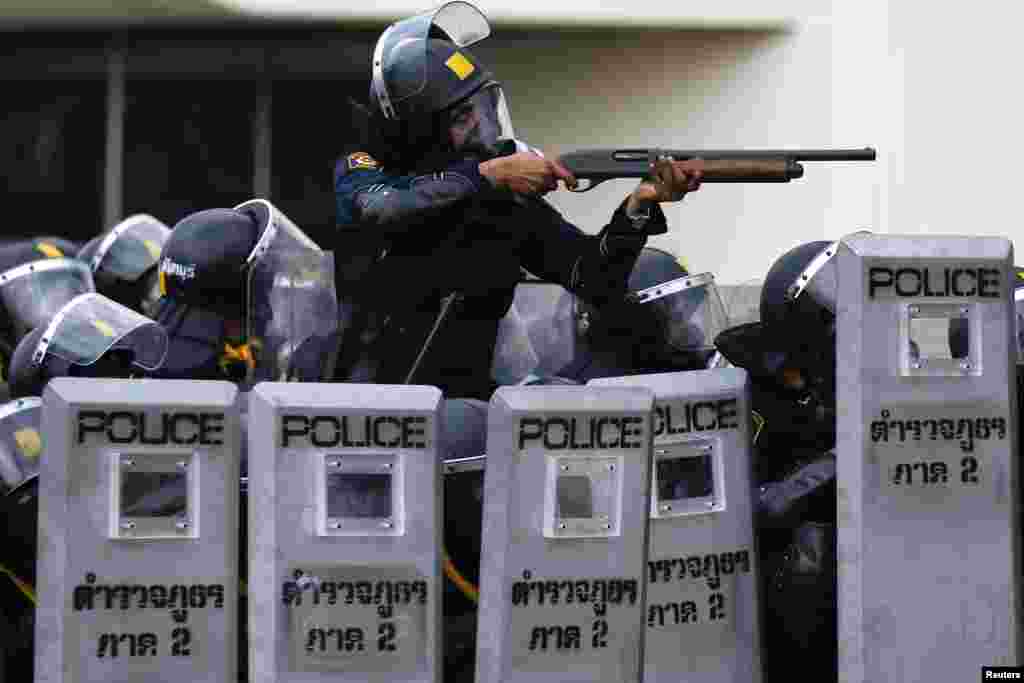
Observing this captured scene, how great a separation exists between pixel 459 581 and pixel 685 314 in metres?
1.52

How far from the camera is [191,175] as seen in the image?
49.3 feet

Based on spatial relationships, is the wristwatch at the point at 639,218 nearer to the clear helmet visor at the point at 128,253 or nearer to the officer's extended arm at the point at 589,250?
the officer's extended arm at the point at 589,250

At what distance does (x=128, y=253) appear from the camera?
696 centimetres

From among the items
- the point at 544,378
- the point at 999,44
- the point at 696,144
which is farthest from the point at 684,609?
the point at 696,144

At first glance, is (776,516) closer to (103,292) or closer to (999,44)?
(103,292)

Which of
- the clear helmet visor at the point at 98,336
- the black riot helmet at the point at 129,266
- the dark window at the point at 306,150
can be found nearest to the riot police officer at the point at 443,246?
the clear helmet visor at the point at 98,336

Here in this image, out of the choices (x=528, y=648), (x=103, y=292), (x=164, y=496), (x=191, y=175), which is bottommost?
(x=528, y=648)

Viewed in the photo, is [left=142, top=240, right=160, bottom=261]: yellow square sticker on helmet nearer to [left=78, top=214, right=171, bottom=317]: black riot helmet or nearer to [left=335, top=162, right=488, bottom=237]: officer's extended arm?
[left=78, top=214, right=171, bottom=317]: black riot helmet

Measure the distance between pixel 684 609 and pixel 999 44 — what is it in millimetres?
8218

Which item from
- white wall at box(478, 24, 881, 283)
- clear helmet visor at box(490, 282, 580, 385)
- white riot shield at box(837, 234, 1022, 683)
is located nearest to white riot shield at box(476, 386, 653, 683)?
white riot shield at box(837, 234, 1022, 683)

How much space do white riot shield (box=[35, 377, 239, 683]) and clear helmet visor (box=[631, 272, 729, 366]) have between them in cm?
204

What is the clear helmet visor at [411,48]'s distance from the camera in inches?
185

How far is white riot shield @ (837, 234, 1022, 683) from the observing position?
354 cm

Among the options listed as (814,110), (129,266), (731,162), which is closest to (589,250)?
(731,162)
